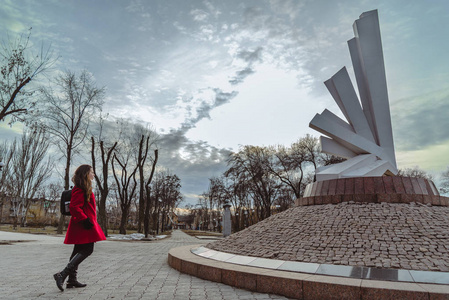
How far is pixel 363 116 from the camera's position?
11.0 m

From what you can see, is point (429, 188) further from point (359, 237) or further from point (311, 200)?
point (359, 237)

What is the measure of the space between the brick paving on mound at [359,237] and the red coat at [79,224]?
3.12m

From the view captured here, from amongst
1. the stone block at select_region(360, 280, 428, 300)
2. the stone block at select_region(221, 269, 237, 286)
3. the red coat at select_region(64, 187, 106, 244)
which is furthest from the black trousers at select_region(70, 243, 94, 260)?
the stone block at select_region(360, 280, 428, 300)

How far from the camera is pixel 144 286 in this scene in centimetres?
460

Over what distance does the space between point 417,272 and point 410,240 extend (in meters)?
1.30

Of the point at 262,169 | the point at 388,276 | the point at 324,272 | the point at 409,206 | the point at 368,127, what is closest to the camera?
the point at 388,276

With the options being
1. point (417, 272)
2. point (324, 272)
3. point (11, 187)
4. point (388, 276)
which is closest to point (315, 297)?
point (324, 272)

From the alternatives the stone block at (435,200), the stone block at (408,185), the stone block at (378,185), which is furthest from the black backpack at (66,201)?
the stone block at (435,200)

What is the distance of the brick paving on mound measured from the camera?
487cm

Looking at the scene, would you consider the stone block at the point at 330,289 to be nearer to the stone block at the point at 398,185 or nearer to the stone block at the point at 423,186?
the stone block at the point at 398,185

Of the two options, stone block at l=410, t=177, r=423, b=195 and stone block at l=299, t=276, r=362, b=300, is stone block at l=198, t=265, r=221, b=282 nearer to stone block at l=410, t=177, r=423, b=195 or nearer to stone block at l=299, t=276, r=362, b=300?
stone block at l=299, t=276, r=362, b=300

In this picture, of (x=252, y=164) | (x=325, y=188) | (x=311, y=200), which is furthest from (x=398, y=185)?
(x=252, y=164)

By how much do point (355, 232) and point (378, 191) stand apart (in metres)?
2.69

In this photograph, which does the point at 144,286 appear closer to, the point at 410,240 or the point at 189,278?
the point at 189,278
